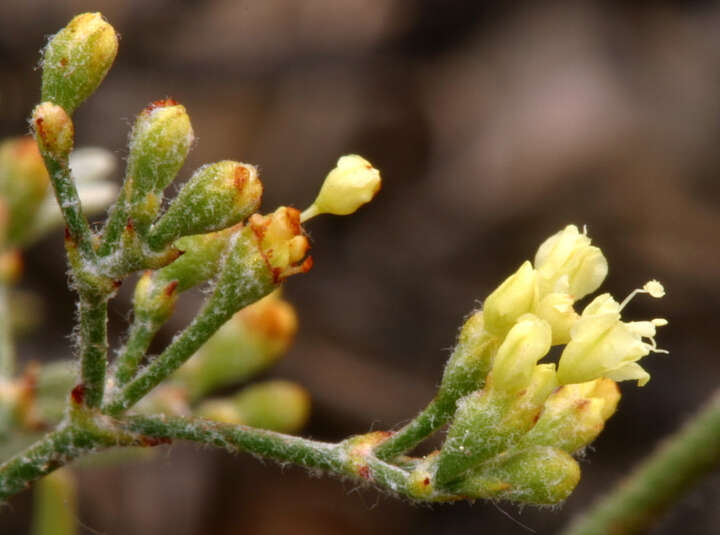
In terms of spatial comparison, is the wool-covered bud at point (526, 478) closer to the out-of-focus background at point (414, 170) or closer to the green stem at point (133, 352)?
the green stem at point (133, 352)

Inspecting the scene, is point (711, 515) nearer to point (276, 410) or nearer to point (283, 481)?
point (283, 481)

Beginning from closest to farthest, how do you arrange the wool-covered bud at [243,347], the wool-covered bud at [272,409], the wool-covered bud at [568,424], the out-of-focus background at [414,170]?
the wool-covered bud at [568,424], the wool-covered bud at [243,347], the wool-covered bud at [272,409], the out-of-focus background at [414,170]

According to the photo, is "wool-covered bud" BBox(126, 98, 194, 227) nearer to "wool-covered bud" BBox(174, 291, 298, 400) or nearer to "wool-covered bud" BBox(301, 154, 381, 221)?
"wool-covered bud" BBox(301, 154, 381, 221)

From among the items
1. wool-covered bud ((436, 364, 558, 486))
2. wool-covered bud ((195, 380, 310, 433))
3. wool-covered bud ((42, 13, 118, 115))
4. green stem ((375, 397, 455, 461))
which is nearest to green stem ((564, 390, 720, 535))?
wool-covered bud ((195, 380, 310, 433))

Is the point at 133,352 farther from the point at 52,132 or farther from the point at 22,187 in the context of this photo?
the point at 22,187

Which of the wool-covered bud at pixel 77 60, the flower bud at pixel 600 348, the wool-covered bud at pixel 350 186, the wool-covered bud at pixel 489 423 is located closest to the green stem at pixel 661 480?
the flower bud at pixel 600 348
